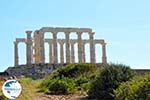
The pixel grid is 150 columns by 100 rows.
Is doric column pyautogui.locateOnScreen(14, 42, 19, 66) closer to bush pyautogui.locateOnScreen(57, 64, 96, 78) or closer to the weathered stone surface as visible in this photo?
the weathered stone surface

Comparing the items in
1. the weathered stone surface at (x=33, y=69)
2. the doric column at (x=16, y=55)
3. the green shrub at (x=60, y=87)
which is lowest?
the green shrub at (x=60, y=87)

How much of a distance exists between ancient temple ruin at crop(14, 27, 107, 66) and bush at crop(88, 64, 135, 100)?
2052 inches

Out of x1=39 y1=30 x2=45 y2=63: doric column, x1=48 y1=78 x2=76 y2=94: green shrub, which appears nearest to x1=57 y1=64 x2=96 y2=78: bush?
x1=48 y1=78 x2=76 y2=94: green shrub

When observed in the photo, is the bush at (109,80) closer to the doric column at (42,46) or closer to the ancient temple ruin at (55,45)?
the ancient temple ruin at (55,45)

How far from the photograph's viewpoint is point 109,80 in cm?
2794

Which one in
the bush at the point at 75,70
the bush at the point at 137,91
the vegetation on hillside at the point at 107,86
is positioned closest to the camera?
the bush at the point at 137,91

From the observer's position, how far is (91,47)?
8681cm

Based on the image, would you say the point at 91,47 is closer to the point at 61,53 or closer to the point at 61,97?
the point at 61,53

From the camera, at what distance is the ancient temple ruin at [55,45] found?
272ft

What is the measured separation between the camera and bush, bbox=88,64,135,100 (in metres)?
27.4

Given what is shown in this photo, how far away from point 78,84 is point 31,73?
37.5 m

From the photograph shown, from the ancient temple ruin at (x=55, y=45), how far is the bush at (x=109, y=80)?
2052 inches
